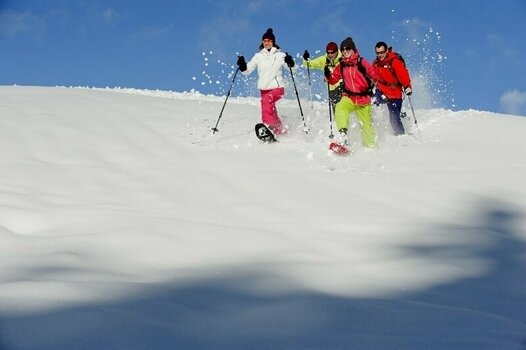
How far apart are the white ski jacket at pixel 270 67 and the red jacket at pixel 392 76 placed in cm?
153

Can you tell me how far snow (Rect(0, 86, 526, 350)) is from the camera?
2.91 metres

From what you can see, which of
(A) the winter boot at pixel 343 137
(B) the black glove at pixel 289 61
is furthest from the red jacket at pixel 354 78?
(B) the black glove at pixel 289 61

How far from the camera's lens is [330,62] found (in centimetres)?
994

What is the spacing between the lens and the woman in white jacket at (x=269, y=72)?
955 cm

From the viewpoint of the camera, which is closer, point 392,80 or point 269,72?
point 269,72

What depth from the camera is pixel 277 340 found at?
275 centimetres

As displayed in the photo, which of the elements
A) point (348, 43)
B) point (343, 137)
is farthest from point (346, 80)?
point (343, 137)

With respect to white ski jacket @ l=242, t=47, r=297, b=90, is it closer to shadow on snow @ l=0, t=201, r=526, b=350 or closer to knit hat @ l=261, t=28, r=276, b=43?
knit hat @ l=261, t=28, r=276, b=43

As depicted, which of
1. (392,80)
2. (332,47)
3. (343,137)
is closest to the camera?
(343,137)

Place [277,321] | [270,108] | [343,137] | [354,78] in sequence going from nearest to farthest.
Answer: [277,321], [343,137], [354,78], [270,108]

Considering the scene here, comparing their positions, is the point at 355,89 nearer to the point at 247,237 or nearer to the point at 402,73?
the point at 402,73

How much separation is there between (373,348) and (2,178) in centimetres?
455

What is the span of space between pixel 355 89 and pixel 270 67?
1319 mm

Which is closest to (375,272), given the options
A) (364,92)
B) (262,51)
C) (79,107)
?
(364,92)
